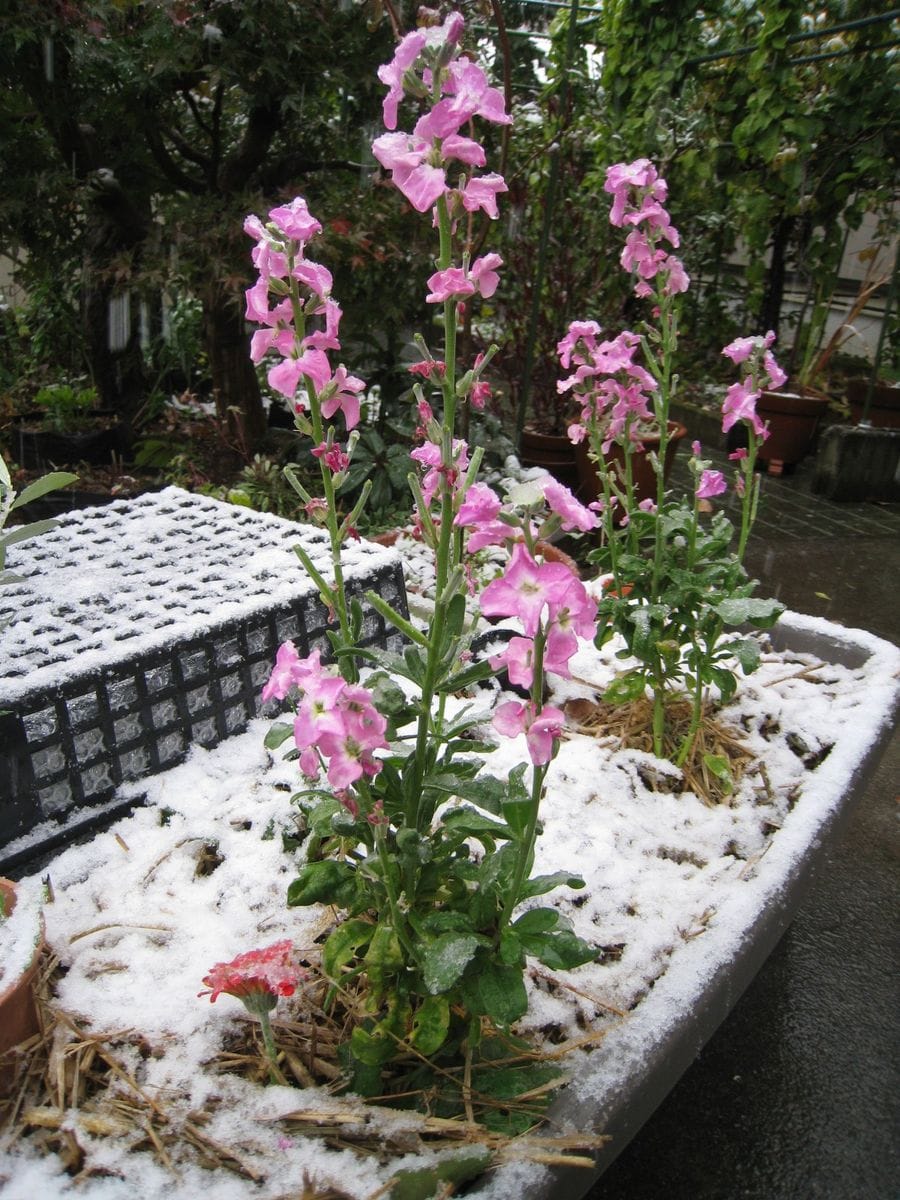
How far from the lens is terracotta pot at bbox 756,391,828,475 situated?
5.43 metres

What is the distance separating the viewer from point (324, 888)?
109cm

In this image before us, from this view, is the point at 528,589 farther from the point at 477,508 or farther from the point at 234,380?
the point at 234,380

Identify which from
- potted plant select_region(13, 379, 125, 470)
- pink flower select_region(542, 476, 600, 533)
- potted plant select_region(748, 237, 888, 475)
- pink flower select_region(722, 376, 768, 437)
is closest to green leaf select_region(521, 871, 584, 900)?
pink flower select_region(542, 476, 600, 533)

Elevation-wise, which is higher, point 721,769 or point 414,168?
point 414,168

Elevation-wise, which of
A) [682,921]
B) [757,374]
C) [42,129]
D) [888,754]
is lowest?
[888,754]

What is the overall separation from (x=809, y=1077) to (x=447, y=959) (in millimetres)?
1021

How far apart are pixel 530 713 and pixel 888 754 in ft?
7.10

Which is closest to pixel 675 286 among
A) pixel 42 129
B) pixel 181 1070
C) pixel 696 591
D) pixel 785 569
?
pixel 696 591

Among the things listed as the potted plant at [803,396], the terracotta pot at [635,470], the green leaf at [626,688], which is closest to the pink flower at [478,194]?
the green leaf at [626,688]

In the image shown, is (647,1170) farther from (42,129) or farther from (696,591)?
(42,129)

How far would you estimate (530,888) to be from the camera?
105 cm

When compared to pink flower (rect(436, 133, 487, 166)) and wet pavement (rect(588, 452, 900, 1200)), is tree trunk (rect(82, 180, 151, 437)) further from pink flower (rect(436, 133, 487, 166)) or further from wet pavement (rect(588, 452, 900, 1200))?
wet pavement (rect(588, 452, 900, 1200))

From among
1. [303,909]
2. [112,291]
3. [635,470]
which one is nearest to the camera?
[303,909]

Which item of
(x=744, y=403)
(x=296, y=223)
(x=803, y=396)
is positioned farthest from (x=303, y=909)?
(x=803, y=396)
